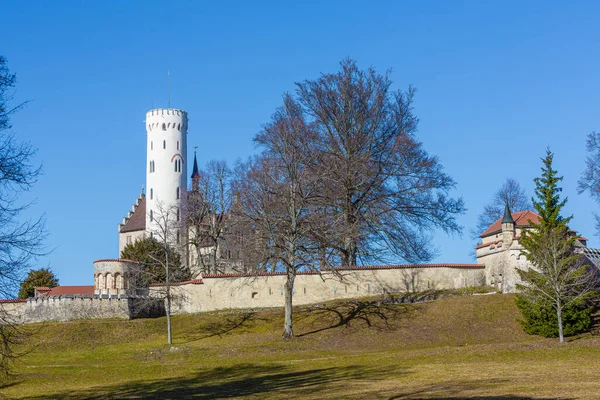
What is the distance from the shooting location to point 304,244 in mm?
47625

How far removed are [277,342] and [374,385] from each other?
1509cm

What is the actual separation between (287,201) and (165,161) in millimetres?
36847

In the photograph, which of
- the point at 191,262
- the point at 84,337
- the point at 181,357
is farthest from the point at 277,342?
the point at 191,262

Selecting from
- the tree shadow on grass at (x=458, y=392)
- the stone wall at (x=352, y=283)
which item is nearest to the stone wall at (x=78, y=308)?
the stone wall at (x=352, y=283)

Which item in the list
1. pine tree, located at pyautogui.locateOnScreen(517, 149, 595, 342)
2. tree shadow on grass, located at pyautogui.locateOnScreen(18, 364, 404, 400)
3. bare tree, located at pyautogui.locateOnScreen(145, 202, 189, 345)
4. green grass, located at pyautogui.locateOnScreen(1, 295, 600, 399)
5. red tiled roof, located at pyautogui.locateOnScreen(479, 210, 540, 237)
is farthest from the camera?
red tiled roof, located at pyautogui.locateOnScreen(479, 210, 540, 237)

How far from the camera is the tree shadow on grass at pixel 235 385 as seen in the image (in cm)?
2623

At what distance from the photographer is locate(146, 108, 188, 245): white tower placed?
78.1 meters

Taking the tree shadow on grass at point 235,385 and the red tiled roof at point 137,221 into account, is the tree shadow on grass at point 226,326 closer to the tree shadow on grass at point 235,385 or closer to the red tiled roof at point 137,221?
the tree shadow on grass at point 235,385

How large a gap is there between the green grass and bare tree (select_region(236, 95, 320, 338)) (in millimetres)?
3222

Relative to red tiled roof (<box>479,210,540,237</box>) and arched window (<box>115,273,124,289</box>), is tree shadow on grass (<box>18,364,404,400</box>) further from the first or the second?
arched window (<box>115,273,124,289</box>)

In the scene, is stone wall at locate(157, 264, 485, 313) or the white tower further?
the white tower

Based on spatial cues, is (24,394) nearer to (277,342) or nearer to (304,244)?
(277,342)

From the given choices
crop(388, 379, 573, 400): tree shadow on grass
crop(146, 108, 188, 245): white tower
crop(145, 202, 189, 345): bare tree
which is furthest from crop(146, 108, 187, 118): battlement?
crop(388, 379, 573, 400): tree shadow on grass

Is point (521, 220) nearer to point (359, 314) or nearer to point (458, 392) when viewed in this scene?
point (359, 314)
